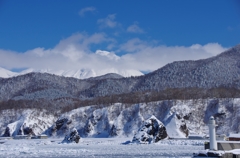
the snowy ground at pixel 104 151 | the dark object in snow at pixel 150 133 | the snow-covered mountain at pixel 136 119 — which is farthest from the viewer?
the snow-covered mountain at pixel 136 119

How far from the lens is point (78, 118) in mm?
125000

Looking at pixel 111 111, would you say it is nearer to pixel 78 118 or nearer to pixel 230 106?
pixel 78 118

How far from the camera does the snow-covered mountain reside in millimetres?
101312

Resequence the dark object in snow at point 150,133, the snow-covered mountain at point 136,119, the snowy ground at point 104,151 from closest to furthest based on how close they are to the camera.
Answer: the snowy ground at point 104,151 → the dark object in snow at point 150,133 → the snow-covered mountain at point 136,119

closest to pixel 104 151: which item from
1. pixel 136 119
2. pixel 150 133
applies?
pixel 150 133

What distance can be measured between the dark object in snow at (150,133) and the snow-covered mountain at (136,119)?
19.0m

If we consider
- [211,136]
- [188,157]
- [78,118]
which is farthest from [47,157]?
[78,118]

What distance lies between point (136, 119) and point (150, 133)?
4073 cm

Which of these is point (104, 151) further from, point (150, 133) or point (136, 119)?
point (136, 119)

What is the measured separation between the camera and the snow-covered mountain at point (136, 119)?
10131cm

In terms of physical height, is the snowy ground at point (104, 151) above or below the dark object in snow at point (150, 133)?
below

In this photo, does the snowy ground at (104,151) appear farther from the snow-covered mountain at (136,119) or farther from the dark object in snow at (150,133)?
the snow-covered mountain at (136,119)

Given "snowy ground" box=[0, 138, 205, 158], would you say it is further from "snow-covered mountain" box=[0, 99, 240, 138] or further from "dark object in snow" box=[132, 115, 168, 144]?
"snow-covered mountain" box=[0, 99, 240, 138]

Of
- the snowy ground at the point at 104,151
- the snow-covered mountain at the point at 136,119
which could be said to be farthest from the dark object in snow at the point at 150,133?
the snow-covered mountain at the point at 136,119
